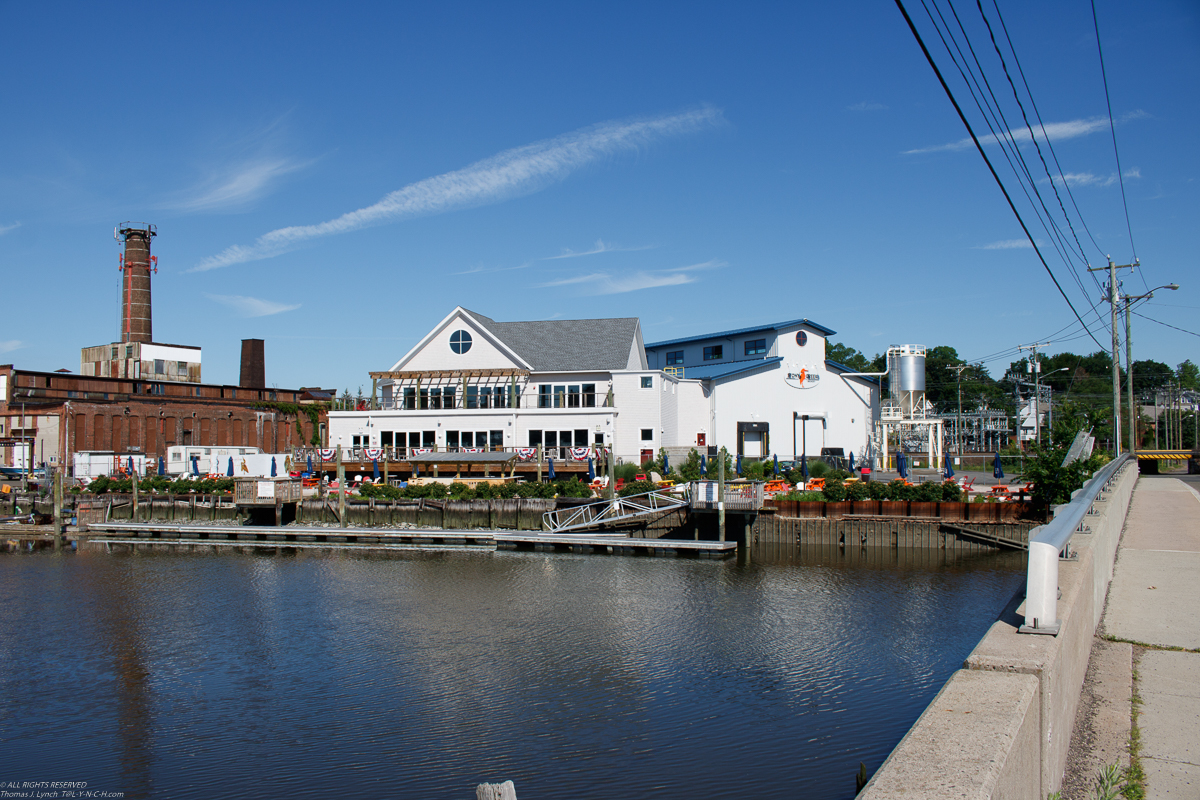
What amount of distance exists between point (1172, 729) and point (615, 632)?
15.1m

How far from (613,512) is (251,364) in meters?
57.1

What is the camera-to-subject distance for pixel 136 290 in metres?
79.2

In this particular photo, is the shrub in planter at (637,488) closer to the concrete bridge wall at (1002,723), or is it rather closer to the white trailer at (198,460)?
the white trailer at (198,460)

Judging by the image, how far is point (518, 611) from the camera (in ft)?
77.4

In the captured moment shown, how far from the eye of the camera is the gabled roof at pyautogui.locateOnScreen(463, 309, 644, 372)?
5038cm

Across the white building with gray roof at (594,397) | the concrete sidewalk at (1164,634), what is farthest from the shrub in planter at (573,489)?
the concrete sidewalk at (1164,634)

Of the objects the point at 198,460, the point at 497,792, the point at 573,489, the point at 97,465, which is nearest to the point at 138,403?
the point at 97,465

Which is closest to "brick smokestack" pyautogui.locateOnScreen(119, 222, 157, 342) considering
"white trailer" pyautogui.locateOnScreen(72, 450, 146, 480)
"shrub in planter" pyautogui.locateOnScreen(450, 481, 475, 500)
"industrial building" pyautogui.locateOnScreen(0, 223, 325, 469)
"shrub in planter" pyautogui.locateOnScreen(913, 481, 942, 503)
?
"industrial building" pyautogui.locateOnScreen(0, 223, 325, 469)

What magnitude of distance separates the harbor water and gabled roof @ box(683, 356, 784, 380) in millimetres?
23062

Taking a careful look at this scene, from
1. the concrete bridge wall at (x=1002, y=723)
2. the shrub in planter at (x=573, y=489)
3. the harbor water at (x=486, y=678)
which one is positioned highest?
the concrete bridge wall at (x=1002, y=723)

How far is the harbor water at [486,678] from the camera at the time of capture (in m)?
12.9

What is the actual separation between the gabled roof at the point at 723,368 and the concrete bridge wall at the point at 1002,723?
4448cm

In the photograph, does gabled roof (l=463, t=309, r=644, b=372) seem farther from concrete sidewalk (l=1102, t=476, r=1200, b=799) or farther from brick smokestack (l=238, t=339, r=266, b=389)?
brick smokestack (l=238, t=339, r=266, b=389)

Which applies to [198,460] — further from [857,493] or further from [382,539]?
[857,493]
